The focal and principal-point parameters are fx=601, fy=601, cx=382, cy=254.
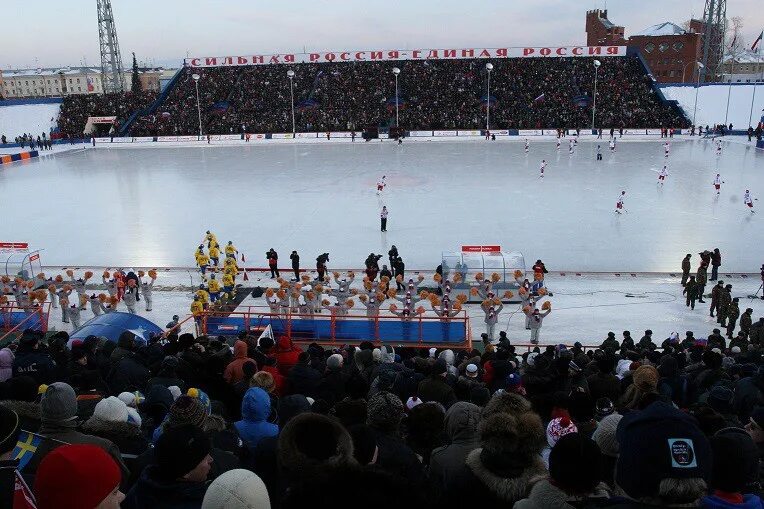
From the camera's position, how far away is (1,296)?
14.9 metres

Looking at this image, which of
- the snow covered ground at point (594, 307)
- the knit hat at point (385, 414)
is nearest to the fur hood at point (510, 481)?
the knit hat at point (385, 414)

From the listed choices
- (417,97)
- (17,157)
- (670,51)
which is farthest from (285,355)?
(670,51)

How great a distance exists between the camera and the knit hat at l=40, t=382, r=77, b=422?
4070 mm

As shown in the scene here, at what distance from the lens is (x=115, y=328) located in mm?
11883

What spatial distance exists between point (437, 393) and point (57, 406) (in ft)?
10.9

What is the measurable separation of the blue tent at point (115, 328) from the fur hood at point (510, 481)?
A: 383 inches

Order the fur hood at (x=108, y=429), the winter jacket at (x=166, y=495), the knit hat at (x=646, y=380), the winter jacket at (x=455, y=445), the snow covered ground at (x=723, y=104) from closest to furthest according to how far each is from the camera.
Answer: the winter jacket at (x=166, y=495) → the winter jacket at (x=455, y=445) → the fur hood at (x=108, y=429) → the knit hat at (x=646, y=380) → the snow covered ground at (x=723, y=104)

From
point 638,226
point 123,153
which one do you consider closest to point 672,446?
point 638,226

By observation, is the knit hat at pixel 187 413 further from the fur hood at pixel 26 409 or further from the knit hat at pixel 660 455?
the knit hat at pixel 660 455

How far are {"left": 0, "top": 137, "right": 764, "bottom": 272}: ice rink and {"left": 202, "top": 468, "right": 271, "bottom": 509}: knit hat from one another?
651 inches

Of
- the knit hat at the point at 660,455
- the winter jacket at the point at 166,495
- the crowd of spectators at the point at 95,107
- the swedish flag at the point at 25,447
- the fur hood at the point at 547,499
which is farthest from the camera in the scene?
the crowd of spectators at the point at 95,107

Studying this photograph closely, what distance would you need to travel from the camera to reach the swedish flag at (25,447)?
3848 millimetres

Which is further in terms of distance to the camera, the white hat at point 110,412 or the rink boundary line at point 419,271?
the rink boundary line at point 419,271

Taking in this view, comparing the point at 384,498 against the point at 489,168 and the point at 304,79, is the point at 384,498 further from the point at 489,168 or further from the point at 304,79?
the point at 304,79
